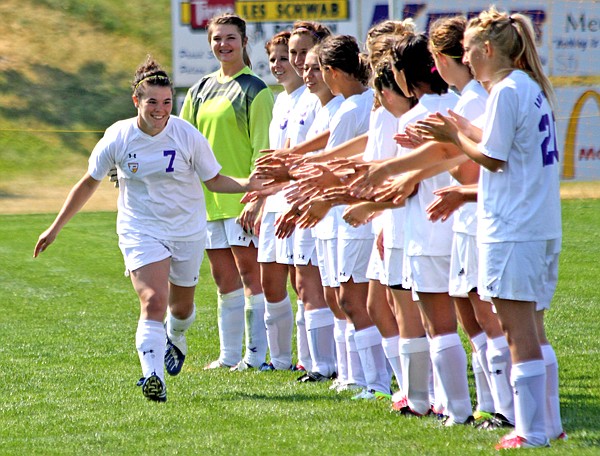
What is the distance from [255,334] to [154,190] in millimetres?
1647

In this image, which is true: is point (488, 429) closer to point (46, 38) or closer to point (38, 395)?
point (38, 395)

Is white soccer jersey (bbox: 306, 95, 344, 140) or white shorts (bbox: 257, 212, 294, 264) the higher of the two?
white soccer jersey (bbox: 306, 95, 344, 140)

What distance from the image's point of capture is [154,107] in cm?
669

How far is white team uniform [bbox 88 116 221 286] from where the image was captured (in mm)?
6758

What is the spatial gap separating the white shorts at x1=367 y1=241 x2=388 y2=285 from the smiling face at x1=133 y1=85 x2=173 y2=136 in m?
1.52

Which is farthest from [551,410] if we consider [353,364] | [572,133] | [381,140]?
[572,133]

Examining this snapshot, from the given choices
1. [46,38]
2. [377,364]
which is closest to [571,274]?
[377,364]

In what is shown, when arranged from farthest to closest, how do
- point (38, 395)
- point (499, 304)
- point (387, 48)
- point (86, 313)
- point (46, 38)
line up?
point (46, 38) < point (86, 313) < point (38, 395) < point (387, 48) < point (499, 304)

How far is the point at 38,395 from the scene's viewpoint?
6.93 m

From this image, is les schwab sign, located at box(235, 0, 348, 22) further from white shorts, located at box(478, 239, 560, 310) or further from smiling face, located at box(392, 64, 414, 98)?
white shorts, located at box(478, 239, 560, 310)

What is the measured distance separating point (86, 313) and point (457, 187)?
6.81 m

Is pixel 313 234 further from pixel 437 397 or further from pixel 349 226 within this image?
pixel 437 397

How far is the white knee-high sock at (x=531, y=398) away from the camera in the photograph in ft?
→ 15.7

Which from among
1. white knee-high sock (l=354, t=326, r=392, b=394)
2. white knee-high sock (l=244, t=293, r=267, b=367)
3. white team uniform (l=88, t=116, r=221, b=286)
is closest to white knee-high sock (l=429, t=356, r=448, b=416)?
white knee-high sock (l=354, t=326, r=392, b=394)
